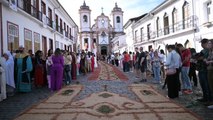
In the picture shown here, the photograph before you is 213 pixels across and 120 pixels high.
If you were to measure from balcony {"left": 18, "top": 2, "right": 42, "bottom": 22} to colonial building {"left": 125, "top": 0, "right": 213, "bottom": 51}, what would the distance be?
11654 mm

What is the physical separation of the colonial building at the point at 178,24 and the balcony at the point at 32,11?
38.2 feet

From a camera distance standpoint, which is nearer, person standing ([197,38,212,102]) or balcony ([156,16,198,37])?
person standing ([197,38,212,102])

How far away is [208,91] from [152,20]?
2578 centimetres

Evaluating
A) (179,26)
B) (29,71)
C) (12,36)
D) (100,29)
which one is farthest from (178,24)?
(100,29)

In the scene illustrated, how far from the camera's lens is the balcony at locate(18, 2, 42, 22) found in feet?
53.5

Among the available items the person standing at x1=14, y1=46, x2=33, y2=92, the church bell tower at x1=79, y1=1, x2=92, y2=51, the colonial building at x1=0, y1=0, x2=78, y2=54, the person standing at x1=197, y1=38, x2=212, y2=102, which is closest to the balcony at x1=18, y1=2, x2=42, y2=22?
the colonial building at x1=0, y1=0, x2=78, y2=54

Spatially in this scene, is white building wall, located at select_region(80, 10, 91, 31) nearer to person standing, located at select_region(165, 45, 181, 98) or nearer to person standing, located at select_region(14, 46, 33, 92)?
person standing, located at select_region(14, 46, 33, 92)

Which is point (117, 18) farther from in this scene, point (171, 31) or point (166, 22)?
point (171, 31)

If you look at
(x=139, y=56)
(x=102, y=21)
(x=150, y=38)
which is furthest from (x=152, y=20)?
(x=102, y=21)

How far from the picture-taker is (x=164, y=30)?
28.4 meters

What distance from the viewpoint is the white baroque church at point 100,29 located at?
6906cm

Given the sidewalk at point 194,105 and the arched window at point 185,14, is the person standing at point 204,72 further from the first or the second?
the arched window at point 185,14

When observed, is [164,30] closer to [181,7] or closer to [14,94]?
[181,7]

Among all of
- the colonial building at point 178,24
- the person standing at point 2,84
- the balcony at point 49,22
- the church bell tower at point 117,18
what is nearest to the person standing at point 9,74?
the person standing at point 2,84
